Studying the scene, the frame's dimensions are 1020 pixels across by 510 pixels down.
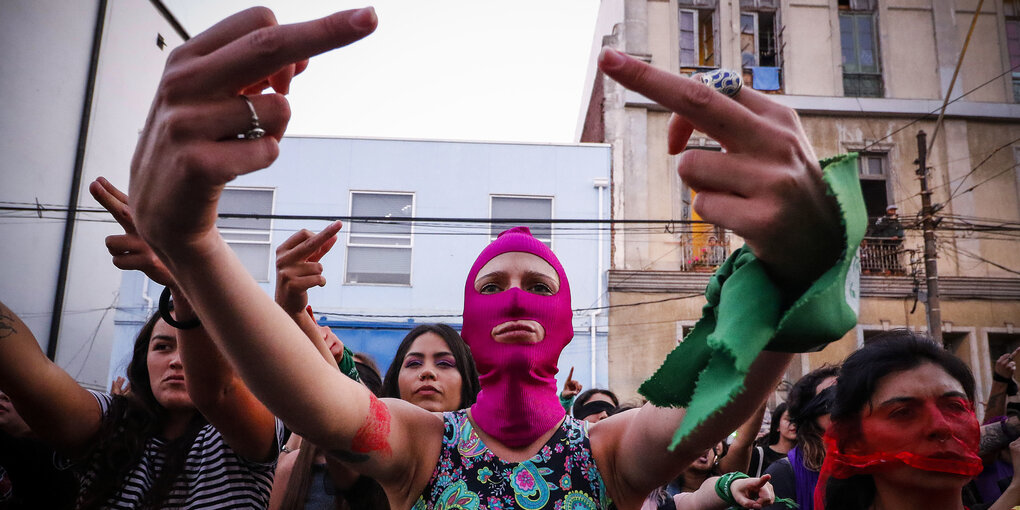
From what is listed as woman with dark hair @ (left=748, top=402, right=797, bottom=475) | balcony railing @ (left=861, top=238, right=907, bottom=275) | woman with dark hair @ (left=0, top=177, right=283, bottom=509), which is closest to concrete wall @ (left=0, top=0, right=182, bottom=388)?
woman with dark hair @ (left=0, top=177, right=283, bottom=509)

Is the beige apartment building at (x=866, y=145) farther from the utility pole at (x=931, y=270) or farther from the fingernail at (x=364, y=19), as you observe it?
the fingernail at (x=364, y=19)

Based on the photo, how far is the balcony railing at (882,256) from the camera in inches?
529

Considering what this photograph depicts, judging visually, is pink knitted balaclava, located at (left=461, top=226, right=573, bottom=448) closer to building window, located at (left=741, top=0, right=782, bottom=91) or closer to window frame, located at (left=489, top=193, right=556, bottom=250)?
window frame, located at (left=489, top=193, right=556, bottom=250)

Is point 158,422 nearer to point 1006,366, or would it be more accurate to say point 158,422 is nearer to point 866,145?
point 1006,366

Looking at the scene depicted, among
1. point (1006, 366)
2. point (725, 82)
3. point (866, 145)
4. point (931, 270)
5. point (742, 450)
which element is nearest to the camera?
point (725, 82)

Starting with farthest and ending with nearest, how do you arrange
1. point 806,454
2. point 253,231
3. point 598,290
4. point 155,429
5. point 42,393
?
point 253,231 < point 598,290 < point 806,454 < point 155,429 < point 42,393

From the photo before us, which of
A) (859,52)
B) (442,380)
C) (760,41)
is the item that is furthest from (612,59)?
(859,52)

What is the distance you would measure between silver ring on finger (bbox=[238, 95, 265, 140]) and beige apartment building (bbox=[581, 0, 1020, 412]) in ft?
38.8

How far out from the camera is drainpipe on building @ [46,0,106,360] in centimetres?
1291

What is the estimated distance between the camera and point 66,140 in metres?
13.2

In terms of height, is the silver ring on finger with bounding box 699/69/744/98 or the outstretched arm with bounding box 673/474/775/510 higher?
the silver ring on finger with bounding box 699/69/744/98

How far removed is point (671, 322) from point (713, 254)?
1.71 metres

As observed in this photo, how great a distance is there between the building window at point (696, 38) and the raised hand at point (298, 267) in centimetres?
1364

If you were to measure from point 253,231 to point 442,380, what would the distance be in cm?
1091
